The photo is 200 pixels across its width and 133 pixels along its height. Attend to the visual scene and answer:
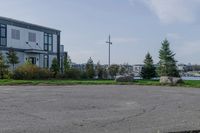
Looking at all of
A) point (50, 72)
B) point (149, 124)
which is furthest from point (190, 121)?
point (50, 72)

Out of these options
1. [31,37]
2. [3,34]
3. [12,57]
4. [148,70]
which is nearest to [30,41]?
[31,37]

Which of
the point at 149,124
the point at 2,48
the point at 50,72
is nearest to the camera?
the point at 149,124

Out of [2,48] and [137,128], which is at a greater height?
[2,48]

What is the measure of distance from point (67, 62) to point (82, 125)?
1634 inches

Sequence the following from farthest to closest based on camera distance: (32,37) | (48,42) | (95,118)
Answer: (48,42) → (32,37) → (95,118)

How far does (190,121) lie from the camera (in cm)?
1141

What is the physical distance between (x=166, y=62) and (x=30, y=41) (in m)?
19.2

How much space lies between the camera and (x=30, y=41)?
56938mm

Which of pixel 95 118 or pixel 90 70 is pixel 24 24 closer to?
pixel 90 70

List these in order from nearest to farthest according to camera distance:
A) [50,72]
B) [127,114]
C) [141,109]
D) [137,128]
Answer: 1. [137,128]
2. [127,114]
3. [141,109]
4. [50,72]

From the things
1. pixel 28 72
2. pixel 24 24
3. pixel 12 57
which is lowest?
pixel 28 72

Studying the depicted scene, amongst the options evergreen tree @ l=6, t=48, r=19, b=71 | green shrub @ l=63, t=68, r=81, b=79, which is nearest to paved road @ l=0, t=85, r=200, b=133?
green shrub @ l=63, t=68, r=81, b=79

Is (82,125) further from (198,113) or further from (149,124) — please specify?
(198,113)

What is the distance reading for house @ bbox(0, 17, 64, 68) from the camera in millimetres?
50781
